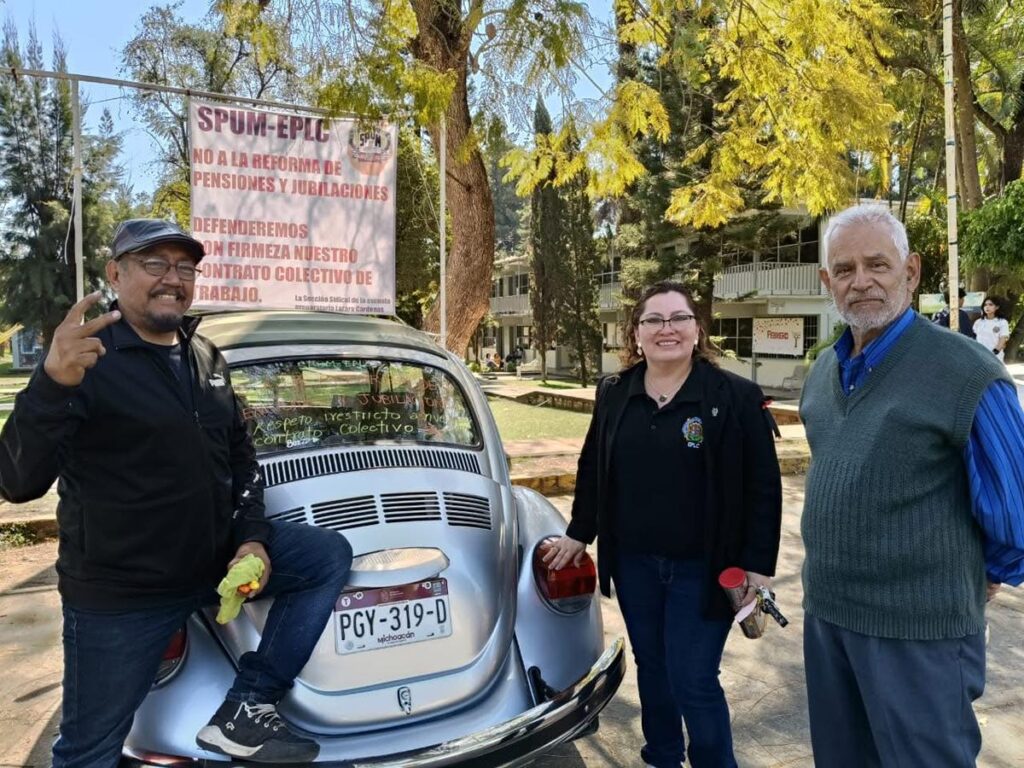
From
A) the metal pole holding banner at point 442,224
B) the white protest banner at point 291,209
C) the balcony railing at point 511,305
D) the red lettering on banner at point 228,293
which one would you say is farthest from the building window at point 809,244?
the red lettering on banner at point 228,293

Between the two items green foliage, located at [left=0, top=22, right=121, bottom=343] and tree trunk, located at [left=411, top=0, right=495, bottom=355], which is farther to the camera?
green foliage, located at [left=0, top=22, right=121, bottom=343]

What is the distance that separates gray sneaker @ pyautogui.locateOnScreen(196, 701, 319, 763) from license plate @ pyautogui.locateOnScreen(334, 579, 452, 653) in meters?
0.30

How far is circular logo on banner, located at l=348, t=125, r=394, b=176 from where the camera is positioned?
6.33 meters

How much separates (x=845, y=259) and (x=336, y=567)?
183cm

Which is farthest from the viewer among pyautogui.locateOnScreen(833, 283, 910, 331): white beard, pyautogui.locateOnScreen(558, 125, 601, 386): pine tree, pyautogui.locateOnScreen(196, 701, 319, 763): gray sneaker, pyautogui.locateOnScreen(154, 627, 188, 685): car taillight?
pyautogui.locateOnScreen(558, 125, 601, 386): pine tree

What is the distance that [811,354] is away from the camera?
17.7 m

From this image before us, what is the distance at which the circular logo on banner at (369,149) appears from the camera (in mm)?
6332

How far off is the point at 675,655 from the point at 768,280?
24.4 metres

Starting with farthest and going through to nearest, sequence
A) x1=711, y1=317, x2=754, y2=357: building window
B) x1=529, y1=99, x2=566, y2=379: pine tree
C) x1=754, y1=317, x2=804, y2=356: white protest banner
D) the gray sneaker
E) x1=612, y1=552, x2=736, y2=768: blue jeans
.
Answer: x1=529, y1=99, x2=566, y2=379: pine tree, x1=711, y1=317, x2=754, y2=357: building window, x1=754, y1=317, x2=804, y2=356: white protest banner, x1=612, y1=552, x2=736, y2=768: blue jeans, the gray sneaker

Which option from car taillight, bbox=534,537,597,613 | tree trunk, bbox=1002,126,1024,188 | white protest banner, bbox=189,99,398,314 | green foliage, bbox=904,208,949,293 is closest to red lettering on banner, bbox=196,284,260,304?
white protest banner, bbox=189,99,398,314

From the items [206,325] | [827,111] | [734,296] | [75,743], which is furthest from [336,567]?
[734,296]

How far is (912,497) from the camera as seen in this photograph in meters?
1.89

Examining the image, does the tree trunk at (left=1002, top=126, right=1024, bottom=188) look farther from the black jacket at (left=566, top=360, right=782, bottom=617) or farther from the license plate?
the license plate

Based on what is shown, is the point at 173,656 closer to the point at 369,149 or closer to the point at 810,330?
the point at 369,149
